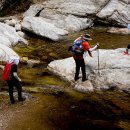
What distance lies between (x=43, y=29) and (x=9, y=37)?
11.4ft

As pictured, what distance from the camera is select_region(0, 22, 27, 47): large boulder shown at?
24.6m

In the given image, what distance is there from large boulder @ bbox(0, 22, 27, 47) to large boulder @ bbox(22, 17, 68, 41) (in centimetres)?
144

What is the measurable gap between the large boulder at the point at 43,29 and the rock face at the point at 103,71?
25.7 ft

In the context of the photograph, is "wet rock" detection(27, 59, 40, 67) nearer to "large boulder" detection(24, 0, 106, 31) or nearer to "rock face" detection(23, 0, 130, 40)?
"rock face" detection(23, 0, 130, 40)

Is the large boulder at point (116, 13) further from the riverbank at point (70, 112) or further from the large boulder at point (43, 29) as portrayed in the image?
the riverbank at point (70, 112)

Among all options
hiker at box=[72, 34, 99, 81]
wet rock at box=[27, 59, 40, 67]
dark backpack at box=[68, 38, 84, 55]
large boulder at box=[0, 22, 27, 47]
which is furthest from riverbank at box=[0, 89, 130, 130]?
large boulder at box=[0, 22, 27, 47]

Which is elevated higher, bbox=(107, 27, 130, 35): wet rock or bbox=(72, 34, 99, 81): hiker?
bbox=(72, 34, 99, 81): hiker

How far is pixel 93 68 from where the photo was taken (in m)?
18.3

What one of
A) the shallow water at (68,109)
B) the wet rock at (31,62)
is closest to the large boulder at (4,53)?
the wet rock at (31,62)

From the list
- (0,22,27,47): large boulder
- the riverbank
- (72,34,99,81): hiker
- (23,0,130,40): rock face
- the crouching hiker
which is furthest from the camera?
(23,0,130,40): rock face

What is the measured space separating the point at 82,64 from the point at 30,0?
2111 centimetres

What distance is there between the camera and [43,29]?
28.1m

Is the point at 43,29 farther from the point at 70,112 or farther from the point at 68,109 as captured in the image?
the point at 70,112

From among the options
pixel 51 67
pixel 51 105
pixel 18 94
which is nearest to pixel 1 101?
pixel 18 94
